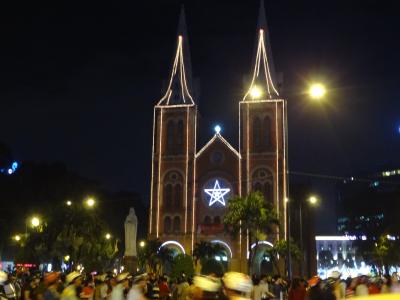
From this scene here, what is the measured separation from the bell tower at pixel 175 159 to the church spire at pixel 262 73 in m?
7.98

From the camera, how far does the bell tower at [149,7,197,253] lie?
70375mm

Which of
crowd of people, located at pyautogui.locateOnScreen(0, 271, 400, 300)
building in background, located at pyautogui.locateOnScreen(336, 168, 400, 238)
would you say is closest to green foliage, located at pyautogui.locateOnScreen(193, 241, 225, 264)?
building in background, located at pyautogui.locateOnScreen(336, 168, 400, 238)

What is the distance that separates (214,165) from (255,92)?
10425mm

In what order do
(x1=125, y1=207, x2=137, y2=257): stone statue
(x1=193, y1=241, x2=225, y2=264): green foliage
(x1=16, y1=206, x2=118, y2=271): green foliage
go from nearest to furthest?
(x1=125, y1=207, x2=137, y2=257): stone statue, (x1=16, y1=206, x2=118, y2=271): green foliage, (x1=193, y1=241, x2=225, y2=264): green foliage

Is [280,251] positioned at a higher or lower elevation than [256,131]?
lower

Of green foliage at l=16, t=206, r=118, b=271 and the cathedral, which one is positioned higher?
the cathedral

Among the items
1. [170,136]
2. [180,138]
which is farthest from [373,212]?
[170,136]

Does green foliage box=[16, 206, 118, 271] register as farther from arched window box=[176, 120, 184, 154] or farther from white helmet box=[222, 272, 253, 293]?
white helmet box=[222, 272, 253, 293]

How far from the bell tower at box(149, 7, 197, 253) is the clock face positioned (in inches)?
85.6

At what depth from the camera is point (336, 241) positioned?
576 feet

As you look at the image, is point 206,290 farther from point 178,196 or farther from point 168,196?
point 168,196

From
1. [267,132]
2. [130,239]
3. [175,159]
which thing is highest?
[267,132]

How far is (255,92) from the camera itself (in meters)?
72.2

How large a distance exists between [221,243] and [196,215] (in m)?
4.76
